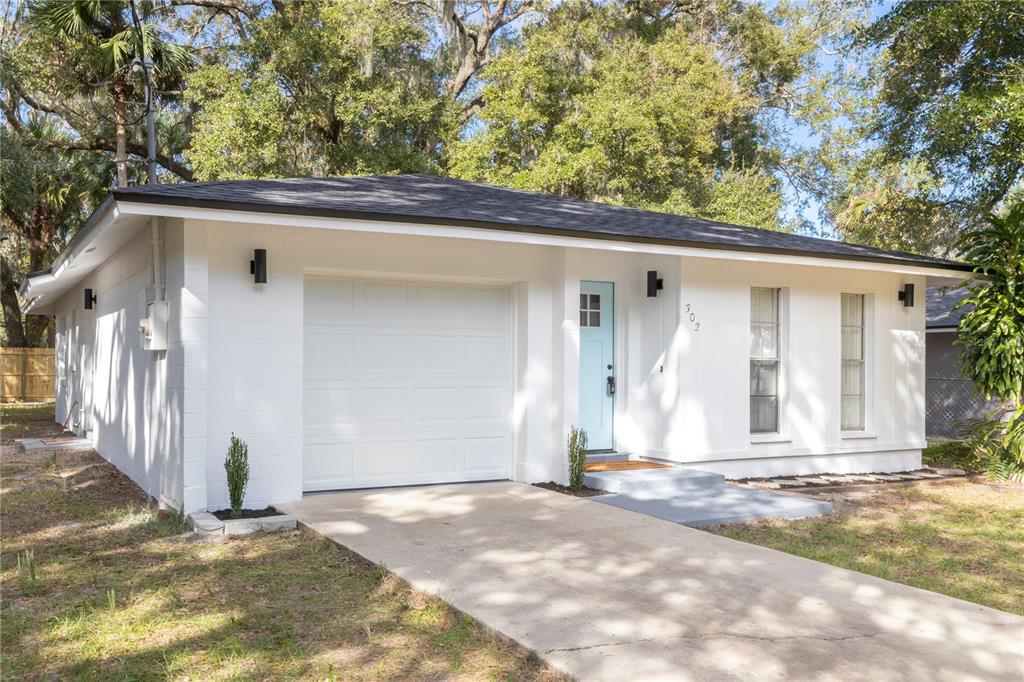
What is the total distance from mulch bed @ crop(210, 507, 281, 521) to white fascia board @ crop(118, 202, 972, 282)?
8.11 ft

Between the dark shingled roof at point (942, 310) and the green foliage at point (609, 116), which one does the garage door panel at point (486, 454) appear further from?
the dark shingled roof at point (942, 310)

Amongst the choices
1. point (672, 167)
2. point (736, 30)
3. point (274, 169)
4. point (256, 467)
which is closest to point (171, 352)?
point (256, 467)

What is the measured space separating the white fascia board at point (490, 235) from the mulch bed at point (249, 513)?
2.47 metres

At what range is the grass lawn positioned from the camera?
3.91 m

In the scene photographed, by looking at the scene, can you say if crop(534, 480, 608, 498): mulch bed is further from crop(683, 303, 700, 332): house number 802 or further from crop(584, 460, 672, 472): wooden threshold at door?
crop(683, 303, 700, 332): house number 802

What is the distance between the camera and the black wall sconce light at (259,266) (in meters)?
7.41

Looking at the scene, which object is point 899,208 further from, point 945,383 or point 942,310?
point 945,383

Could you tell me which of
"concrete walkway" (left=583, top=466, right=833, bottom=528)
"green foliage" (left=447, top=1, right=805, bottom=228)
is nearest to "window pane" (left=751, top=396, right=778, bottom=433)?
"concrete walkway" (left=583, top=466, right=833, bottom=528)

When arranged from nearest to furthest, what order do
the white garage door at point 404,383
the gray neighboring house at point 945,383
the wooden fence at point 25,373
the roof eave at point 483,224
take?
1. the roof eave at point 483,224
2. the white garage door at point 404,383
3. the gray neighboring house at point 945,383
4. the wooden fence at point 25,373

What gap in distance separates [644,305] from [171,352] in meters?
5.30

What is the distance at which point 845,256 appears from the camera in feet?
32.1

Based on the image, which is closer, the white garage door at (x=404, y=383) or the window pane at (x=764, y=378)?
the white garage door at (x=404, y=383)

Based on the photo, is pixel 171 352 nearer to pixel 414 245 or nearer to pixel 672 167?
pixel 414 245

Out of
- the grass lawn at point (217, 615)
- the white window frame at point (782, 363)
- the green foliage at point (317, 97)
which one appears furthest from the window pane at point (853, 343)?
the green foliage at point (317, 97)
